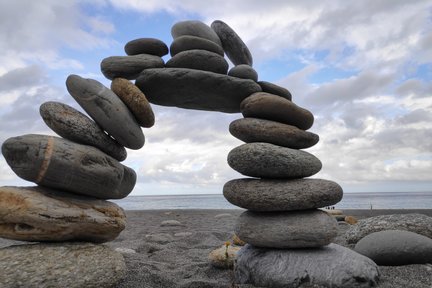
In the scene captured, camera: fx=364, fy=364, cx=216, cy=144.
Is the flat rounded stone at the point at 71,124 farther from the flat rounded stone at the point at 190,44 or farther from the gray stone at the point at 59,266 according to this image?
the flat rounded stone at the point at 190,44

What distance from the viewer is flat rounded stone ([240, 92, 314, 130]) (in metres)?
5.83

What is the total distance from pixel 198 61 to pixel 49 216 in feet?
10.6

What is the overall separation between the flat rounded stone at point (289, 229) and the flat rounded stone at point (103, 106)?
228cm

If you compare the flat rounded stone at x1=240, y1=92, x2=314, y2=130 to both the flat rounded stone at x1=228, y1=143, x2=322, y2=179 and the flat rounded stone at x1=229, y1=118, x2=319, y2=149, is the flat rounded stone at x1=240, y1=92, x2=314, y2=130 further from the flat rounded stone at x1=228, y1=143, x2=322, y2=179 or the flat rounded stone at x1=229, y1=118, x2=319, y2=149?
the flat rounded stone at x1=228, y1=143, x2=322, y2=179

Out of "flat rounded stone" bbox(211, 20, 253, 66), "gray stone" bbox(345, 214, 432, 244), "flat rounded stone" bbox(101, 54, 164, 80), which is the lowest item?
"gray stone" bbox(345, 214, 432, 244)

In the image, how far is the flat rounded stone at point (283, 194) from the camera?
5348 mm

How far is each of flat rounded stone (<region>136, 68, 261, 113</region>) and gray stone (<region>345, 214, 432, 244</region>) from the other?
13.1 ft

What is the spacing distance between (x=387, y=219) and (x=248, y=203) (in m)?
4.00

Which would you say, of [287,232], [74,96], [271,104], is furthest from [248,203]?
[74,96]

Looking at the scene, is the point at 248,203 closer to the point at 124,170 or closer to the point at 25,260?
the point at 124,170

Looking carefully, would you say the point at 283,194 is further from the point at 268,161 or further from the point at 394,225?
the point at 394,225

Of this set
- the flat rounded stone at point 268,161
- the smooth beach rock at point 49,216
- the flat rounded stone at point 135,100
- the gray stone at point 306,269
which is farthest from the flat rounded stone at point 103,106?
the gray stone at point 306,269

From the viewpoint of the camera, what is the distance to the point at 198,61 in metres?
6.02

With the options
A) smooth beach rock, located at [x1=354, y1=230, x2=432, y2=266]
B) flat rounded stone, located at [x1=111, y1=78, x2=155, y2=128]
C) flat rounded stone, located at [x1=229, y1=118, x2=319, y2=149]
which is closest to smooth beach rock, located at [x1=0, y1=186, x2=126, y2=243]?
flat rounded stone, located at [x1=111, y1=78, x2=155, y2=128]
